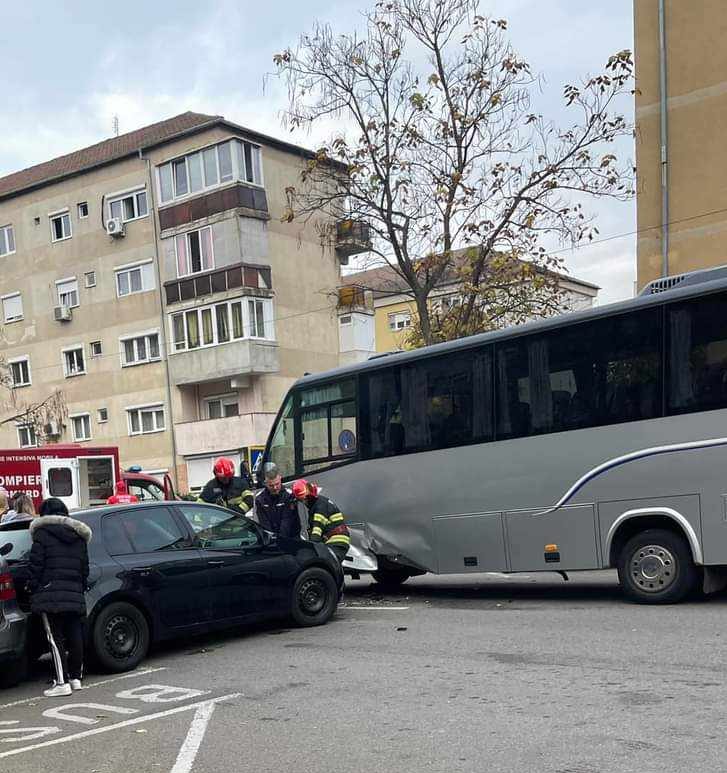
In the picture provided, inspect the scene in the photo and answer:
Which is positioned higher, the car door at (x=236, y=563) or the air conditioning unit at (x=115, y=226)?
the air conditioning unit at (x=115, y=226)

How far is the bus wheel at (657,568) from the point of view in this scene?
9.73 meters

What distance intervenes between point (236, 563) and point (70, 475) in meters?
12.9

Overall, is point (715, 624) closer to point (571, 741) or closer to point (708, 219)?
point (571, 741)

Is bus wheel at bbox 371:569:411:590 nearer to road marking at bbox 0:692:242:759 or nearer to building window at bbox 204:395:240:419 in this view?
road marking at bbox 0:692:242:759

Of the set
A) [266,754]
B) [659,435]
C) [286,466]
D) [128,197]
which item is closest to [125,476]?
[286,466]

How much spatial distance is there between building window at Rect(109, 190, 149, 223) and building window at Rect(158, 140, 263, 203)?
118cm

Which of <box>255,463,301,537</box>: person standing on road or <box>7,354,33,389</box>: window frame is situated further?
<box>7,354,33,389</box>: window frame

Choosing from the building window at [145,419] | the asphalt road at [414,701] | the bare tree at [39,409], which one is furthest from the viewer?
the building window at [145,419]

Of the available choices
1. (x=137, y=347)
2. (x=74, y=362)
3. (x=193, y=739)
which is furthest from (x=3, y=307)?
(x=193, y=739)

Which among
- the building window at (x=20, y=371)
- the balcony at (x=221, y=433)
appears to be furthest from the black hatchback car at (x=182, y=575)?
the building window at (x=20, y=371)

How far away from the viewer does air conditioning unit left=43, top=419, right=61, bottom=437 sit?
4059cm

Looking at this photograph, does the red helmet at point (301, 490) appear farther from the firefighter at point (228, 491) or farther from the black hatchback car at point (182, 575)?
the firefighter at point (228, 491)

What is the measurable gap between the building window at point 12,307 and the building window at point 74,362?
3.55 metres

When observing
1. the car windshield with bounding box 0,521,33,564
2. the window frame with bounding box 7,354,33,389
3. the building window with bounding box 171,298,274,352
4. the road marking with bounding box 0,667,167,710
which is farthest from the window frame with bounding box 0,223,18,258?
the road marking with bounding box 0,667,167,710
